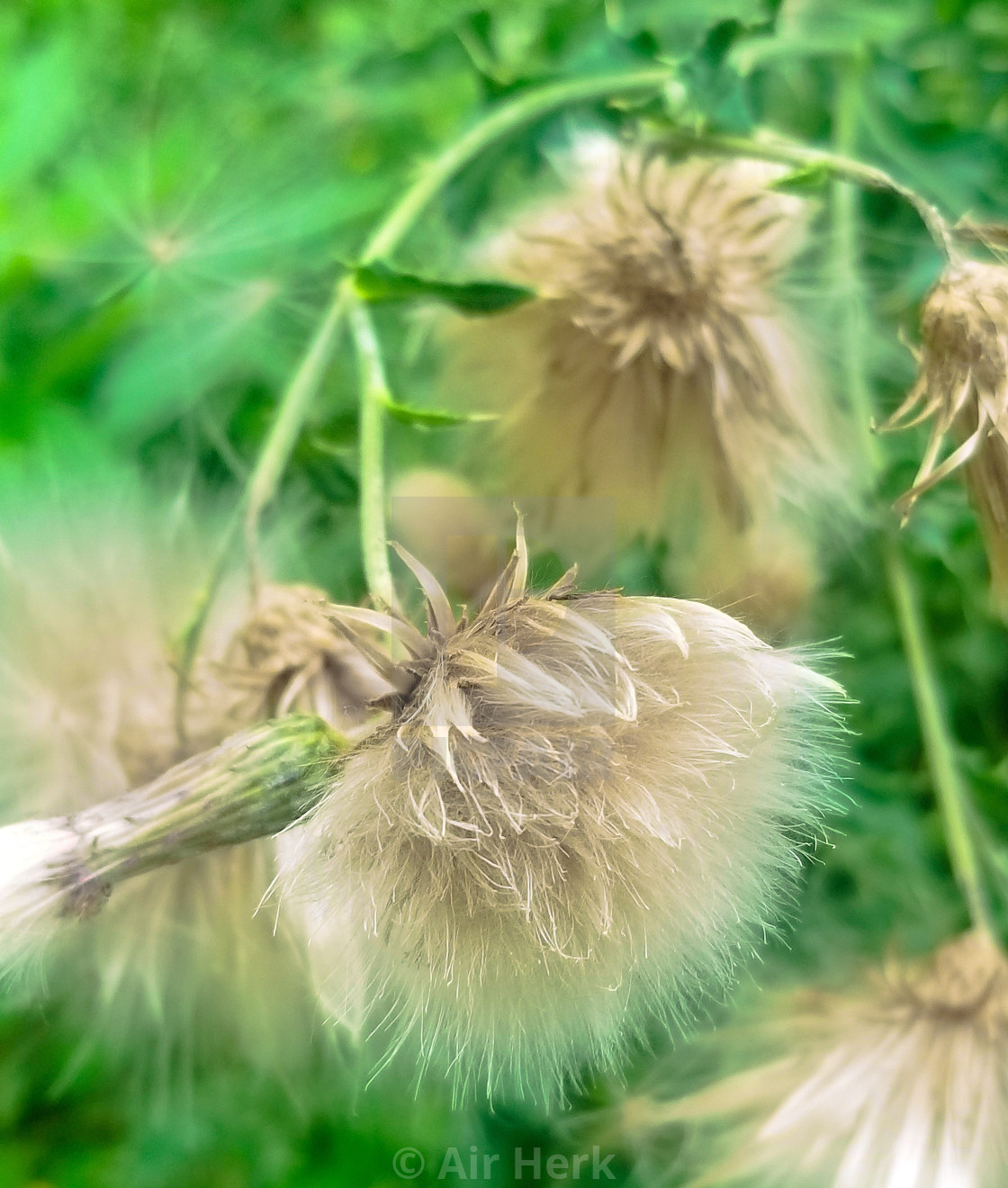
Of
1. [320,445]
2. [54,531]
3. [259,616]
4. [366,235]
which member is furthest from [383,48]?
[259,616]

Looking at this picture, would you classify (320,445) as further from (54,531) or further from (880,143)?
(880,143)

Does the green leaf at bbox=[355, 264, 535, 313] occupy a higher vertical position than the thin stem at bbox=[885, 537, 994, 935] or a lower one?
higher

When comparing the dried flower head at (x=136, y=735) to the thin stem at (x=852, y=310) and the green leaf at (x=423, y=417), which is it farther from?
the thin stem at (x=852, y=310)

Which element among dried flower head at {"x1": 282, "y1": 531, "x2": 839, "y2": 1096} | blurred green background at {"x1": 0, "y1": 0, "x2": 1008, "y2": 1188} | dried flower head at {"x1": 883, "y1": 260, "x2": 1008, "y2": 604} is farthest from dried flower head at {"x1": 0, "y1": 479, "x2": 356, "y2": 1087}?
dried flower head at {"x1": 883, "y1": 260, "x2": 1008, "y2": 604}

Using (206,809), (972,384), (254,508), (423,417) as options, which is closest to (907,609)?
(972,384)

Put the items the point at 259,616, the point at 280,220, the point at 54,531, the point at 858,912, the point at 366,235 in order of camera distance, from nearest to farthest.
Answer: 1. the point at 259,616
2. the point at 54,531
3. the point at 858,912
4. the point at 280,220
5. the point at 366,235

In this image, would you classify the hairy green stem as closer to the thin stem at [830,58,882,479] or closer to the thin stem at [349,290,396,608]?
the thin stem at [349,290,396,608]

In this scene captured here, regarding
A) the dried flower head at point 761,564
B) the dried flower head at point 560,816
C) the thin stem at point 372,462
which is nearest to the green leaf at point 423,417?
the thin stem at point 372,462
